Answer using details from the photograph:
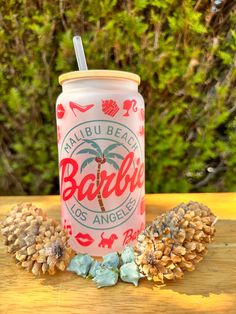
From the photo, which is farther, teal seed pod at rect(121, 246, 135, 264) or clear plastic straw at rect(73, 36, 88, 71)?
clear plastic straw at rect(73, 36, 88, 71)

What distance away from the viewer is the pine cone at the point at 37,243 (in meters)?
0.61

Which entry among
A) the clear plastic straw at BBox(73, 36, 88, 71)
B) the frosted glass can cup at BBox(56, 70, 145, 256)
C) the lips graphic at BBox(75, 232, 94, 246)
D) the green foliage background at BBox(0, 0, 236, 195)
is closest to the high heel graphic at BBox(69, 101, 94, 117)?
the frosted glass can cup at BBox(56, 70, 145, 256)

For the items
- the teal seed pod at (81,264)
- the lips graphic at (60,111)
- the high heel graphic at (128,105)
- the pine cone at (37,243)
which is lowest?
the teal seed pod at (81,264)

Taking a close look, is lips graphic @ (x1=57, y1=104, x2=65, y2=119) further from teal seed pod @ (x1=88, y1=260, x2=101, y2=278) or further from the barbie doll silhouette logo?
teal seed pod @ (x1=88, y1=260, x2=101, y2=278)

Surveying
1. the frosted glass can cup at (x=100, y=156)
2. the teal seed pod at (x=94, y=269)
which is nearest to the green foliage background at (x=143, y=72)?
the frosted glass can cup at (x=100, y=156)

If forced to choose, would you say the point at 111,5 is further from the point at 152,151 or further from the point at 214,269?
the point at 214,269

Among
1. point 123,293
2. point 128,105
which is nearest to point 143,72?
point 128,105

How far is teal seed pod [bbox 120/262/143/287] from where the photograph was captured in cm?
60

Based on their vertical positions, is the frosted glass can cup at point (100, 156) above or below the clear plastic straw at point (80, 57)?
below

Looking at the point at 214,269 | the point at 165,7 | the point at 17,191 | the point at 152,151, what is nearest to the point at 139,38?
the point at 165,7

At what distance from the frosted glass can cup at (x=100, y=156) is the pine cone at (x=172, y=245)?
0.30 ft

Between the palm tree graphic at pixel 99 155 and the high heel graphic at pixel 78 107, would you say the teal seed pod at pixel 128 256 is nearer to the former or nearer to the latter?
the palm tree graphic at pixel 99 155

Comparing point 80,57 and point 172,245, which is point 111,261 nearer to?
point 172,245

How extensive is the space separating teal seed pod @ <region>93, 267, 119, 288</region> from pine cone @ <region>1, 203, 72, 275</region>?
61mm
